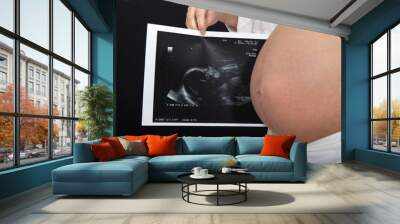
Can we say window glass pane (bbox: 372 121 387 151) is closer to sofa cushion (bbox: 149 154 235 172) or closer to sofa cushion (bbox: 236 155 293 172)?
sofa cushion (bbox: 236 155 293 172)

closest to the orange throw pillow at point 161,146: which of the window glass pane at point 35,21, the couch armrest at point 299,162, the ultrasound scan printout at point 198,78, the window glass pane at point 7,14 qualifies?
the couch armrest at point 299,162

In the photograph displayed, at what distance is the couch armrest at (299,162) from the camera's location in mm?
5750

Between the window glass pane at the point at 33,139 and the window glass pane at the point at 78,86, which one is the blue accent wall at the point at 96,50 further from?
the window glass pane at the point at 78,86

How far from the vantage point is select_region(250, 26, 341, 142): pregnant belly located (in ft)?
30.2

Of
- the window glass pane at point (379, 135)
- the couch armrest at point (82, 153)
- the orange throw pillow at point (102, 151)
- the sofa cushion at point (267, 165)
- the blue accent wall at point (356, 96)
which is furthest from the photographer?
the blue accent wall at point (356, 96)

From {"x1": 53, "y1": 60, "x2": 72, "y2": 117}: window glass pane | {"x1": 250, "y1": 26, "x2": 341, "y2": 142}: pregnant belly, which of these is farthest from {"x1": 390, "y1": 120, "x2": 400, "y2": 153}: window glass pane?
{"x1": 53, "y1": 60, "x2": 72, "y2": 117}: window glass pane

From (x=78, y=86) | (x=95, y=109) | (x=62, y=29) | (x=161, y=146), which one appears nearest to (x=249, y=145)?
(x=161, y=146)

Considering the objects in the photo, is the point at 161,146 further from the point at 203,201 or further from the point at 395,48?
the point at 395,48

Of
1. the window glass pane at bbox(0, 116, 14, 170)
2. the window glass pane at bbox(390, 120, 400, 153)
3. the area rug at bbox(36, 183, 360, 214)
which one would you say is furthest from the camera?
the window glass pane at bbox(390, 120, 400, 153)

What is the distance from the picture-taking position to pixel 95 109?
24.2 ft

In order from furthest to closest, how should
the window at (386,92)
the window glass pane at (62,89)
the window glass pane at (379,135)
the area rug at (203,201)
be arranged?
the window glass pane at (379,135) → the window at (386,92) → the window glass pane at (62,89) → the area rug at (203,201)

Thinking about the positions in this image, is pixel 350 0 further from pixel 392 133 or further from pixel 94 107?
pixel 94 107

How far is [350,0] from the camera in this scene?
23.2 feet

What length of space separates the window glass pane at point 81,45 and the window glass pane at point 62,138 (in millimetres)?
1395
